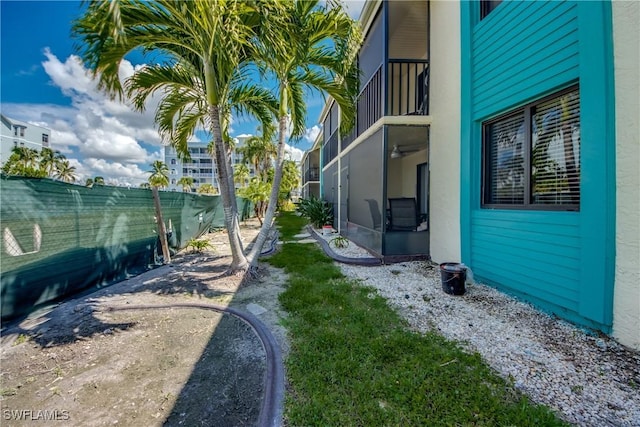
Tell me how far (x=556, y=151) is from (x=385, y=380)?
3.43 meters

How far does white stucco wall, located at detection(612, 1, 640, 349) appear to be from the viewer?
8.16 ft

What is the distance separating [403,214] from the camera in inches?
257

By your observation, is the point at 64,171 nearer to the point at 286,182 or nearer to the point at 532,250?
the point at 286,182

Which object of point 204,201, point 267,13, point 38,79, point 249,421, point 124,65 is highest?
point 38,79

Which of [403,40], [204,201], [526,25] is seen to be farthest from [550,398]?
[204,201]

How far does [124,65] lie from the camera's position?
4090mm

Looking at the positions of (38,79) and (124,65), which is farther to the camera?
(38,79)

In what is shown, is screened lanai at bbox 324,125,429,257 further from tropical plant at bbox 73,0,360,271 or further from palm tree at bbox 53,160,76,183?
palm tree at bbox 53,160,76,183

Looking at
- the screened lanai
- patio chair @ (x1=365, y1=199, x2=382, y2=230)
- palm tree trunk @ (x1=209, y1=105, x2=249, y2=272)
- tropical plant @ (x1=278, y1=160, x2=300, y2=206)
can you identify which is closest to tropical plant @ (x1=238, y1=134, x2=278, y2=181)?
tropical plant @ (x1=278, y1=160, x2=300, y2=206)

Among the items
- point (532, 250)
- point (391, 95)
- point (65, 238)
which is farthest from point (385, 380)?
point (391, 95)

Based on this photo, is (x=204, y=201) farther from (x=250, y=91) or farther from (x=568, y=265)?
(x=568, y=265)

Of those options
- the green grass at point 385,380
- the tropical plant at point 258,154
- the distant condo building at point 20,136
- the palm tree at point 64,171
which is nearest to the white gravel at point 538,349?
the green grass at point 385,380

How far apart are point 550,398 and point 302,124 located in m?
5.87

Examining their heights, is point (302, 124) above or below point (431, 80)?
below
